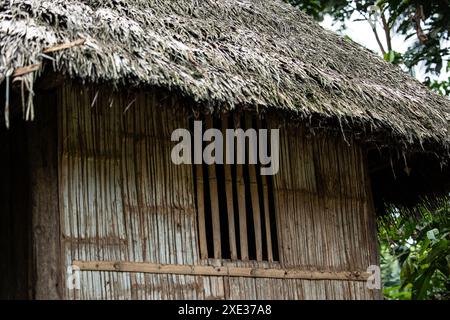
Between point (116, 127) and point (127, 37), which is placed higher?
point (127, 37)

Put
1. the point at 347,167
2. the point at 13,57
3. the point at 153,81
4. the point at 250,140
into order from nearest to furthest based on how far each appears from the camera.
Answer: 1. the point at 13,57
2. the point at 153,81
3. the point at 250,140
4. the point at 347,167

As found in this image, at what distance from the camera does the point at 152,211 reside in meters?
6.19

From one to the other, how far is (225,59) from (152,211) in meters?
1.21

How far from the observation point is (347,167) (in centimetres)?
750

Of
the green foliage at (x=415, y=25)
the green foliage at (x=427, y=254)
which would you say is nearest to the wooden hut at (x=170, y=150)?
the green foliage at (x=427, y=254)

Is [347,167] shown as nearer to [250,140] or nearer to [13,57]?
[250,140]

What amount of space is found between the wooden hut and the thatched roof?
0.6 inches

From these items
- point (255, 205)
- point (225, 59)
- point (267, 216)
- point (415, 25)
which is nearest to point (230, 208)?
point (255, 205)

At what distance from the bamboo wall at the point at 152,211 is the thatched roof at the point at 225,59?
28 centimetres

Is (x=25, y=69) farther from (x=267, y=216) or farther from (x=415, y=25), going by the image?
(x=415, y=25)

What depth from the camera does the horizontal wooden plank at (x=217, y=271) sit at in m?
5.82

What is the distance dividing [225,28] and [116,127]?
56.5 inches
